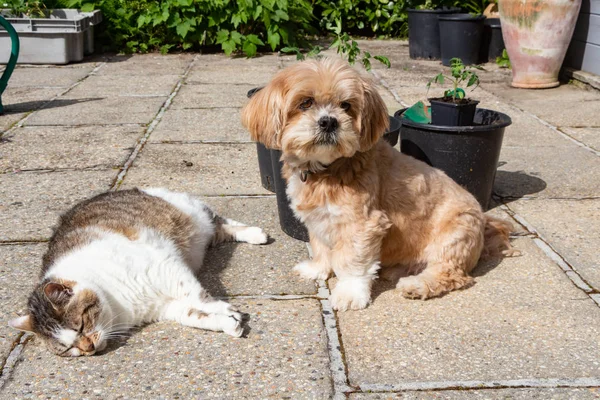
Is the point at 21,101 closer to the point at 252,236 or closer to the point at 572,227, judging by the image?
the point at 252,236

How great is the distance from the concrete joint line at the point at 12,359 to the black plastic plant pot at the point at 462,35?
863 centimetres

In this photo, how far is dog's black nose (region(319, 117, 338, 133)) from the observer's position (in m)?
3.20

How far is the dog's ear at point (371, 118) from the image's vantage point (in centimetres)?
333

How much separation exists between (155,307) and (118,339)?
25 cm

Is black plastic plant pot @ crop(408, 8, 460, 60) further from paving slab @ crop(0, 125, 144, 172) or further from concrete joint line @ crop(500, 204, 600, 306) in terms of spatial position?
concrete joint line @ crop(500, 204, 600, 306)

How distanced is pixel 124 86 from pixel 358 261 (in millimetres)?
6641

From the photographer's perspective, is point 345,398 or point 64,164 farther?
point 64,164

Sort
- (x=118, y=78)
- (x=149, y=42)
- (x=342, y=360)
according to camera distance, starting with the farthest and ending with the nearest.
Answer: (x=149, y=42), (x=118, y=78), (x=342, y=360)

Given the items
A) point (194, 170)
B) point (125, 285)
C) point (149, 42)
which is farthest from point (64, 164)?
point (149, 42)

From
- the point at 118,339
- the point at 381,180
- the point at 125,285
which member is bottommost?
the point at 118,339

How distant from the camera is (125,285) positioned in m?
3.35

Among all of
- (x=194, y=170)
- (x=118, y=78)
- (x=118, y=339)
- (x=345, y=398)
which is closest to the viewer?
(x=345, y=398)

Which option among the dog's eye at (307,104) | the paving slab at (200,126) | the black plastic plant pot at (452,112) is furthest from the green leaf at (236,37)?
the dog's eye at (307,104)

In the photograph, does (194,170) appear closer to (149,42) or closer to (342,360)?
(342,360)
